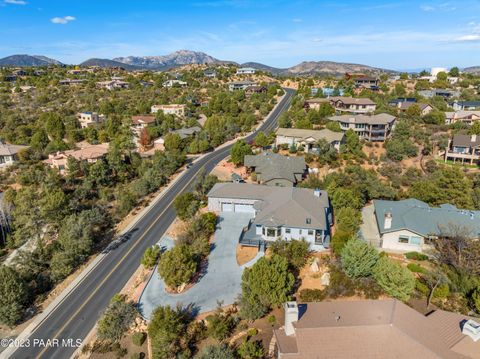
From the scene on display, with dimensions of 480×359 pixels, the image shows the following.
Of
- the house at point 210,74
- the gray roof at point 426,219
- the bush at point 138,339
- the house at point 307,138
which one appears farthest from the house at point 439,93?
the bush at point 138,339

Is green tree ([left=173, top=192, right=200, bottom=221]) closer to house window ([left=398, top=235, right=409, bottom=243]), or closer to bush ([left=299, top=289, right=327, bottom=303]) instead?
bush ([left=299, top=289, right=327, bottom=303])

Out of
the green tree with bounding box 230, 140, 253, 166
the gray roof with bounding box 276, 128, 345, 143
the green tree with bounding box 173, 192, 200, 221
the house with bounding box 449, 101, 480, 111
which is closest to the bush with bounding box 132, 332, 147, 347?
the green tree with bounding box 173, 192, 200, 221

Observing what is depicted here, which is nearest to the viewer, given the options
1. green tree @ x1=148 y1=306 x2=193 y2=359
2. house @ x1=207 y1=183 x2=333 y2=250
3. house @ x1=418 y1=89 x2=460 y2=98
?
green tree @ x1=148 y1=306 x2=193 y2=359

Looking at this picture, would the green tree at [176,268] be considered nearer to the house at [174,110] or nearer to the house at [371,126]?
the house at [371,126]

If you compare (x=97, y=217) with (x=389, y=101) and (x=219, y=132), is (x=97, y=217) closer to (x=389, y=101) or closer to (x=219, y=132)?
(x=219, y=132)

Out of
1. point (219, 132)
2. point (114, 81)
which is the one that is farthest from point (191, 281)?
point (114, 81)

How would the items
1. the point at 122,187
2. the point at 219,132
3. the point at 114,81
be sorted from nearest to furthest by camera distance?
the point at 122,187 → the point at 219,132 → the point at 114,81
